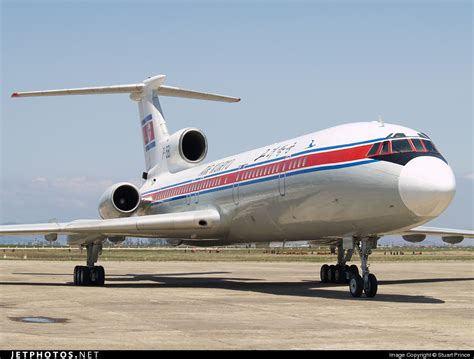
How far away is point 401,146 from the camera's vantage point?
1611 centimetres

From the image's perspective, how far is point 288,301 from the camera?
15969 mm

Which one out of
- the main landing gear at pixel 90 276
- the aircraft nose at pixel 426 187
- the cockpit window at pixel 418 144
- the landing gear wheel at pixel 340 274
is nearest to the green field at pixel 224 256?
the landing gear wheel at pixel 340 274

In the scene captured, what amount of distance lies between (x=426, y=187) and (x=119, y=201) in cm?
1462

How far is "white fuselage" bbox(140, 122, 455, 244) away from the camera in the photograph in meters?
15.4

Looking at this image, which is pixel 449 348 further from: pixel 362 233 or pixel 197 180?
pixel 197 180

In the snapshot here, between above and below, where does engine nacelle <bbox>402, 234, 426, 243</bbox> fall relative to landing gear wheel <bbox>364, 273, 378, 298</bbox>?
above

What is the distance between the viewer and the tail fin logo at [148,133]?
3278 centimetres

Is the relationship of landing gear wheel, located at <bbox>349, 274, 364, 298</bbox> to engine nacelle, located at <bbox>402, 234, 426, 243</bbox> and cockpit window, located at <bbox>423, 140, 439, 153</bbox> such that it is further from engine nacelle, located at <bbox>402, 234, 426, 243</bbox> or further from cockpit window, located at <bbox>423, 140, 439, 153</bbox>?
engine nacelle, located at <bbox>402, 234, 426, 243</bbox>

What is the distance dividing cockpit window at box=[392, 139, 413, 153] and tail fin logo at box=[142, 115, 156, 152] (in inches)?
701

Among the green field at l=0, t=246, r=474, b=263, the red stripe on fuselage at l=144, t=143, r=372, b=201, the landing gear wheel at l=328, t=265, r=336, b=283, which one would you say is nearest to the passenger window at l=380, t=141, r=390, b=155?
the red stripe on fuselage at l=144, t=143, r=372, b=201

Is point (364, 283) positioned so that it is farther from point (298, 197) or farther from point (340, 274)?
point (340, 274)

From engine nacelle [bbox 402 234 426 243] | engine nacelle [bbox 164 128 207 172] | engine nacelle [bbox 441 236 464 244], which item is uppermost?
engine nacelle [bbox 164 128 207 172]

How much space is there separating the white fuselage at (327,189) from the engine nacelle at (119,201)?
175 inches

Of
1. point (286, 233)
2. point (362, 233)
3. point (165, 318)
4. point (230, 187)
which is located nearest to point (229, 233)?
point (230, 187)
